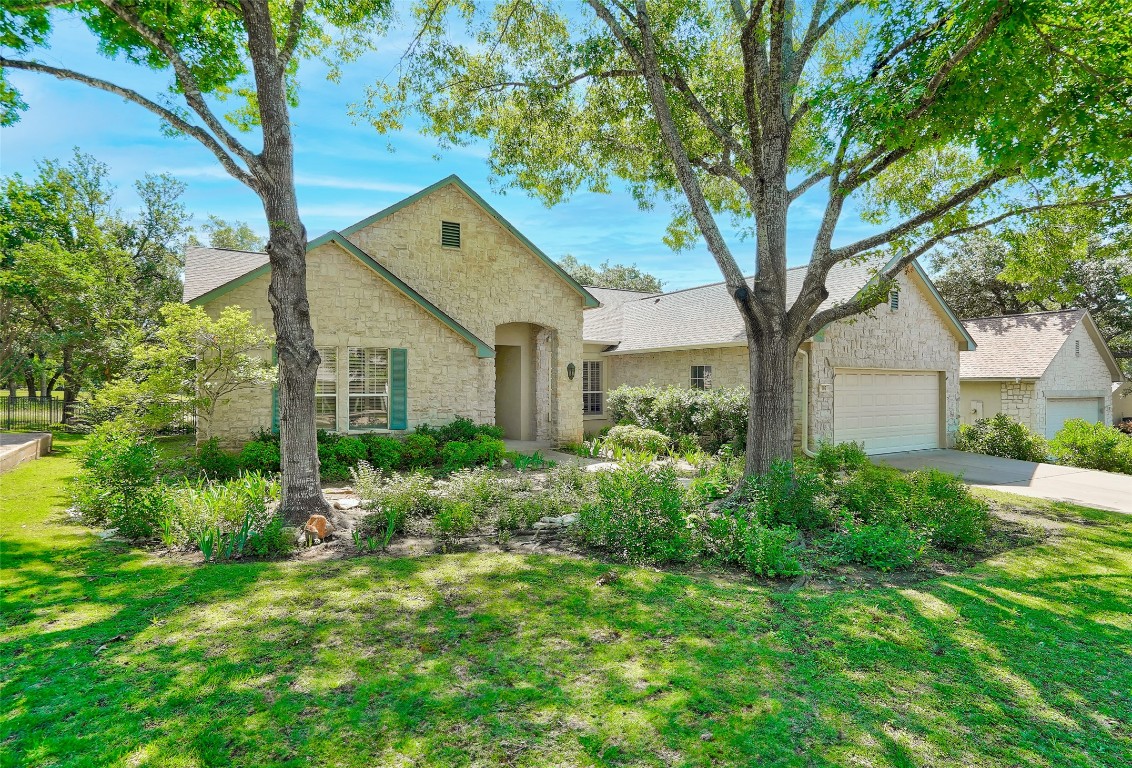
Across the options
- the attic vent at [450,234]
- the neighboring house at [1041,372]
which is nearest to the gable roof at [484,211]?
the attic vent at [450,234]

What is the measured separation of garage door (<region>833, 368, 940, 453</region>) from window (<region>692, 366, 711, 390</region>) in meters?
3.30

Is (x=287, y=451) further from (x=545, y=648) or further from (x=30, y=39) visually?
(x=30, y=39)

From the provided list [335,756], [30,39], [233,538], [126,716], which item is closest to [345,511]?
[233,538]

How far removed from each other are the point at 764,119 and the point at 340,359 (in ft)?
30.6

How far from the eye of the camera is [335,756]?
110 inches

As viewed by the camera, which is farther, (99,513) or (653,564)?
(99,513)

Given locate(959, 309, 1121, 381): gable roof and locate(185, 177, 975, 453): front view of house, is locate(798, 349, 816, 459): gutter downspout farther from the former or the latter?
locate(959, 309, 1121, 381): gable roof

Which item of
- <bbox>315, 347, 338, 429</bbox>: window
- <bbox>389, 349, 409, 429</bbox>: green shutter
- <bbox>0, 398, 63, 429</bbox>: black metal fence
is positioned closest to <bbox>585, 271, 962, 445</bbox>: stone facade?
<bbox>389, 349, 409, 429</bbox>: green shutter

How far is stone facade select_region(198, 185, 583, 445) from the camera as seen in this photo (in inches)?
467

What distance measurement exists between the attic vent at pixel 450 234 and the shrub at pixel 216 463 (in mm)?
7132

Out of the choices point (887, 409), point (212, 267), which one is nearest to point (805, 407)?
point (887, 409)

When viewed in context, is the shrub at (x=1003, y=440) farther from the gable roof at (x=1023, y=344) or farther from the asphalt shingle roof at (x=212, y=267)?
the asphalt shingle roof at (x=212, y=267)

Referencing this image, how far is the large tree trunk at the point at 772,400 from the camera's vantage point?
8.38 metres

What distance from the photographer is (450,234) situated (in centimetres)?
1452
